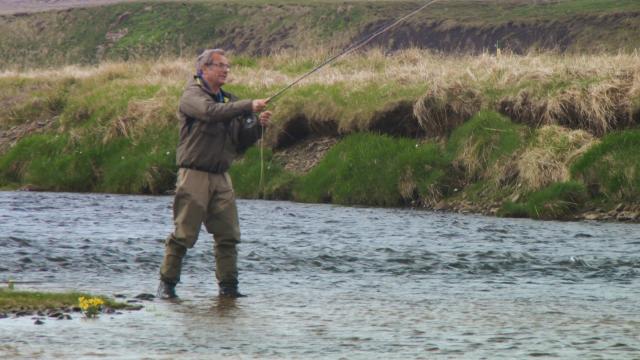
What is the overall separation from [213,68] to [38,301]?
2172 mm

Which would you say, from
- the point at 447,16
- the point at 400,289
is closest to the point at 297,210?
the point at 400,289

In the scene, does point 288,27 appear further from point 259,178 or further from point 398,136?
point 398,136

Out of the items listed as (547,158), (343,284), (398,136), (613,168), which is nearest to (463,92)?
(398,136)

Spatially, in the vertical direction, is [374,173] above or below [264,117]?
below

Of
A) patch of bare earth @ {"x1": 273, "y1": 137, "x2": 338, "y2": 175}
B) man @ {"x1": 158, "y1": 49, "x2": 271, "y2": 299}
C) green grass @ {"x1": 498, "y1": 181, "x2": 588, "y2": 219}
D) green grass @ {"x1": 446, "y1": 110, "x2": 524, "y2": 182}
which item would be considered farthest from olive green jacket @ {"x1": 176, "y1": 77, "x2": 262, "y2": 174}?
patch of bare earth @ {"x1": 273, "y1": 137, "x2": 338, "y2": 175}

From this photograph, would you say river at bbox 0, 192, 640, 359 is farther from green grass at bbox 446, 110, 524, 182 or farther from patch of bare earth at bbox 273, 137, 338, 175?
patch of bare earth at bbox 273, 137, 338, 175

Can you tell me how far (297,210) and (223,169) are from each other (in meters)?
7.36

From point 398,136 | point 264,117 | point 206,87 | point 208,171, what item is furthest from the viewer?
point 398,136

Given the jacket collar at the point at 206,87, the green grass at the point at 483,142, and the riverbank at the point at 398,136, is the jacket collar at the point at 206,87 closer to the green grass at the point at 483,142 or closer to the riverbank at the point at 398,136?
the riverbank at the point at 398,136

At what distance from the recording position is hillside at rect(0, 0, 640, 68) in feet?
159

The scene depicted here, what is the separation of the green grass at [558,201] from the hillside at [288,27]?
1085 inches

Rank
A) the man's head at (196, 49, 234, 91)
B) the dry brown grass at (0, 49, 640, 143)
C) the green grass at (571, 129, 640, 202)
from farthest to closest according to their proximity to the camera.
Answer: the dry brown grass at (0, 49, 640, 143) < the green grass at (571, 129, 640, 202) < the man's head at (196, 49, 234, 91)

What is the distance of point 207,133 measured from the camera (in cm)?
995

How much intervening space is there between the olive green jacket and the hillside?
34.2 metres
